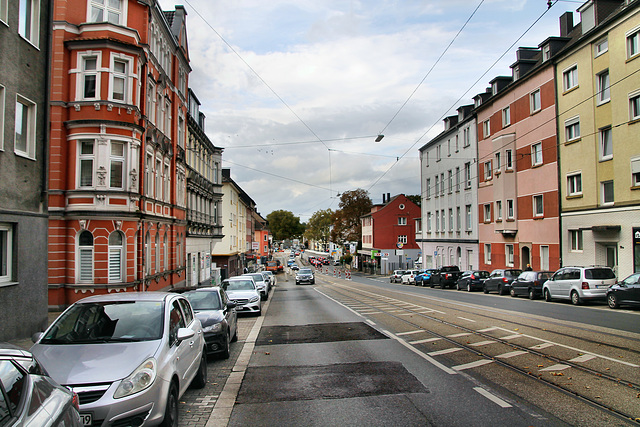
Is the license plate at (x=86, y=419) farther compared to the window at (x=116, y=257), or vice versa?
the window at (x=116, y=257)

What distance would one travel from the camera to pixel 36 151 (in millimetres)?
13430

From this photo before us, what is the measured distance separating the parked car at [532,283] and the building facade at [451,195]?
1679 centimetres

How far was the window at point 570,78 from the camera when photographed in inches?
1106

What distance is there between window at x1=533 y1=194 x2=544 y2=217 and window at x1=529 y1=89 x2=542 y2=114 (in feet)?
19.1

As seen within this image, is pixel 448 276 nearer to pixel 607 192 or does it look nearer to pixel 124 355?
pixel 607 192

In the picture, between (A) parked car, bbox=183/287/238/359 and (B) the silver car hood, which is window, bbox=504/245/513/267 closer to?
(A) parked car, bbox=183/287/238/359

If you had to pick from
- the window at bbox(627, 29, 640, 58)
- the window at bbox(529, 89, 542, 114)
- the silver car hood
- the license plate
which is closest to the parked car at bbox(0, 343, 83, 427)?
the license plate

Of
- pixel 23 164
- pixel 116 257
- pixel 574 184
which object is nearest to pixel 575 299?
pixel 574 184

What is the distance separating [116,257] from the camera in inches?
752

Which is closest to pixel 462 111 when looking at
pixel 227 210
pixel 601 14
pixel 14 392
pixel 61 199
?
pixel 601 14

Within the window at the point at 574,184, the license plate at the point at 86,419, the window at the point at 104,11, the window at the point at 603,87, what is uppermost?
the window at the point at 104,11

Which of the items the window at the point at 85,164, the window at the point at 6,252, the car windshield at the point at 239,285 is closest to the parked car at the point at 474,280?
the car windshield at the point at 239,285

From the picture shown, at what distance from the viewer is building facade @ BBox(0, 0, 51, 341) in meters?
12.0

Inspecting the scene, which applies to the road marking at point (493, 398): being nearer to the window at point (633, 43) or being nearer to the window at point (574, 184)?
the window at point (633, 43)
